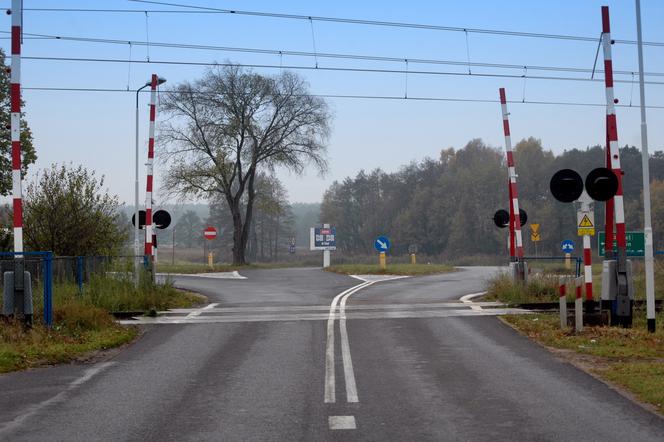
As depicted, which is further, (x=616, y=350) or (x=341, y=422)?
(x=616, y=350)

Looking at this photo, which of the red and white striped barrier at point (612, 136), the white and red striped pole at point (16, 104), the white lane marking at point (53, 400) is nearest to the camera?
the white lane marking at point (53, 400)

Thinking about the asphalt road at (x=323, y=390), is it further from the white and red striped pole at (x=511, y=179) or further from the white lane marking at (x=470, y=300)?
the white and red striped pole at (x=511, y=179)

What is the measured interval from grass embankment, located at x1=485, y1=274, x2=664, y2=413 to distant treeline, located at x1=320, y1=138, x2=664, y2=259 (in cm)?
5761

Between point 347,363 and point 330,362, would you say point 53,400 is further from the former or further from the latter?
point 347,363

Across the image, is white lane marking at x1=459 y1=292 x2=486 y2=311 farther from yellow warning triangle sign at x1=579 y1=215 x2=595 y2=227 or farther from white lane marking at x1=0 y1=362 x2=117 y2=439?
white lane marking at x1=0 y1=362 x2=117 y2=439

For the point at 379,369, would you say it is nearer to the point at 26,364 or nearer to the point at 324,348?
the point at 324,348

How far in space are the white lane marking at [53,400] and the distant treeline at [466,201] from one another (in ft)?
214

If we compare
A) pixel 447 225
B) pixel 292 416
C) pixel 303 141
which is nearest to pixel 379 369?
pixel 292 416

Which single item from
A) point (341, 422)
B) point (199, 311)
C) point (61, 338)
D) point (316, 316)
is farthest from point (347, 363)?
point (199, 311)

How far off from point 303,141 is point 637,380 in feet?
141

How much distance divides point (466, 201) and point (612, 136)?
84.7 m

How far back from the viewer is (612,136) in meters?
15.7

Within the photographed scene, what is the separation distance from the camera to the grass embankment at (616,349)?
31.6ft

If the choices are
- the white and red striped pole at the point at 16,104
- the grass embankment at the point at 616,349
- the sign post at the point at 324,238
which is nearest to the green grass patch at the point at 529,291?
the grass embankment at the point at 616,349
